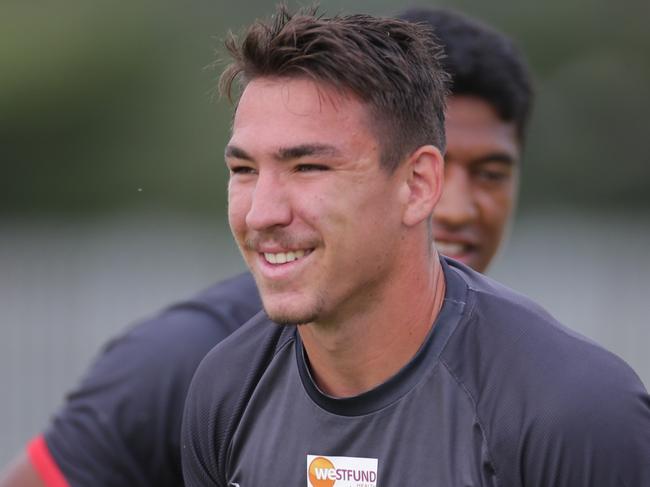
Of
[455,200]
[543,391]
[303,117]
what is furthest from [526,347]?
[455,200]

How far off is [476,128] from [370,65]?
1.87 m

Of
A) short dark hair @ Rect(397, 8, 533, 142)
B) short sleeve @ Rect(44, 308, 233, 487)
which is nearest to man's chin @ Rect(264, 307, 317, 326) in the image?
short sleeve @ Rect(44, 308, 233, 487)

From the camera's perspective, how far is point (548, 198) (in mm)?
14625

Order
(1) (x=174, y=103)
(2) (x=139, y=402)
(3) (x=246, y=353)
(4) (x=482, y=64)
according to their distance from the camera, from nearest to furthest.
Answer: (3) (x=246, y=353) → (2) (x=139, y=402) → (4) (x=482, y=64) → (1) (x=174, y=103)

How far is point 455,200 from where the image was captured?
5.04 m

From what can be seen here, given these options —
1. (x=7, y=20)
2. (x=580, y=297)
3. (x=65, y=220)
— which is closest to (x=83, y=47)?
(x=7, y=20)

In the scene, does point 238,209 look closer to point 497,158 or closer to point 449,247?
point 449,247

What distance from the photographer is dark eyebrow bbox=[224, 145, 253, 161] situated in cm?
337

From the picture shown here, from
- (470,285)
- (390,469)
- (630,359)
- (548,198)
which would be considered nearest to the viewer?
(390,469)

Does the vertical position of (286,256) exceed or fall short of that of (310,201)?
it falls short

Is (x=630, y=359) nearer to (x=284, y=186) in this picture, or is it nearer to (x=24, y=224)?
(x=24, y=224)

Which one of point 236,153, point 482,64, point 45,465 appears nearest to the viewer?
point 236,153

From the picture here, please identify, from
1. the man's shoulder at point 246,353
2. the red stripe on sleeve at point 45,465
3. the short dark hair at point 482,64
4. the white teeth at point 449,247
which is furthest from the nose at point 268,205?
the short dark hair at point 482,64

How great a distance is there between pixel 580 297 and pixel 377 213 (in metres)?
8.31
